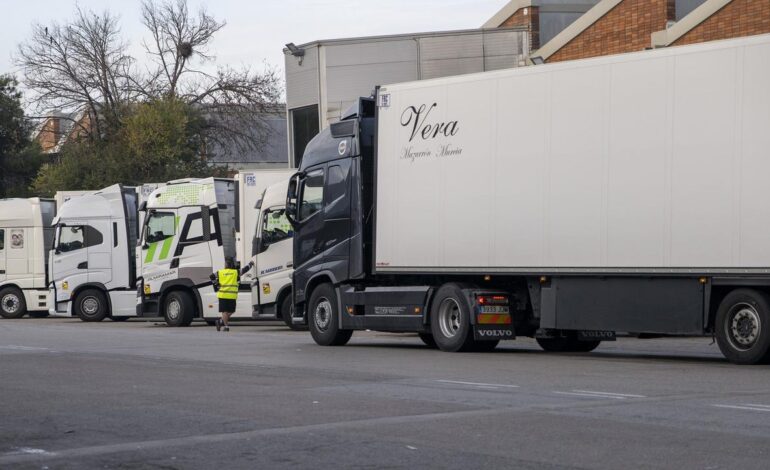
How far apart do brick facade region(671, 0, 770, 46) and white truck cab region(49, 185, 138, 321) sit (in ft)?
48.1

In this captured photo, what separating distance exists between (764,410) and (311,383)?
482cm

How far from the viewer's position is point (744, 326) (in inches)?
575

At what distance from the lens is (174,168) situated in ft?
161

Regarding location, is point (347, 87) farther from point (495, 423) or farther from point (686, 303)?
point (495, 423)

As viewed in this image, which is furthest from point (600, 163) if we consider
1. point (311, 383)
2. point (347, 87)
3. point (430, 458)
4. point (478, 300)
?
point (347, 87)

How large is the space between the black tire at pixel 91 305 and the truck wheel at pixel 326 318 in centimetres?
1402

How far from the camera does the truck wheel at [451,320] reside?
1758cm

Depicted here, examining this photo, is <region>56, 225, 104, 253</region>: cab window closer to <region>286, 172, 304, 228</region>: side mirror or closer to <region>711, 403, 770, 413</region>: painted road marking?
<region>286, 172, 304, 228</region>: side mirror

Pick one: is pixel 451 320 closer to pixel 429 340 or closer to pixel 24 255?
pixel 429 340

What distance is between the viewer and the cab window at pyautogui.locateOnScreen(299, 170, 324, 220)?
20.4 metres

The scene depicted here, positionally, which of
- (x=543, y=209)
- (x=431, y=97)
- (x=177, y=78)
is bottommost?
(x=543, y=209)

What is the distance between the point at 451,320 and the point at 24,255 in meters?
21.5

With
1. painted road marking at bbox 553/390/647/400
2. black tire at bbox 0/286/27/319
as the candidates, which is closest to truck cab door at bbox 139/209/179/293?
black tire at bbox 0/286/27/319

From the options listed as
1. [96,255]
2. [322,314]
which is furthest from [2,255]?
[322,314]
